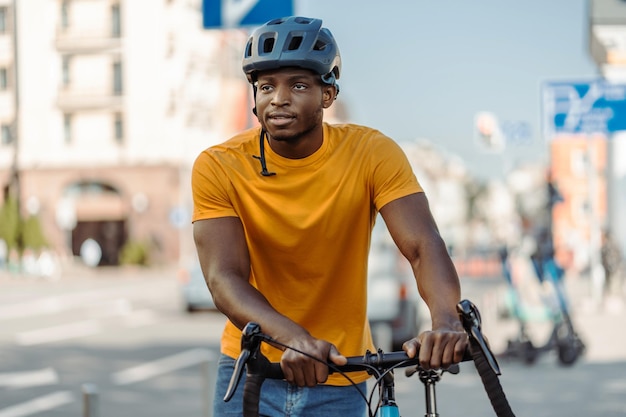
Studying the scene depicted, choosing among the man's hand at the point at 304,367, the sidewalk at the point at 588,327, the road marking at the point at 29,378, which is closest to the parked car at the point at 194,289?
the sidewalk at the point at 588,327

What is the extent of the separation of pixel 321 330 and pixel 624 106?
552 inches

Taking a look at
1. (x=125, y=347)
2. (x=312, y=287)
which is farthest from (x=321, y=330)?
(x=125, y=347)

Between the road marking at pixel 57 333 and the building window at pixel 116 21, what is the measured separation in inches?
1449

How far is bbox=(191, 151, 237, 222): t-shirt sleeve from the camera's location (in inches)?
122

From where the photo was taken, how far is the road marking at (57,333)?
59.3 ft

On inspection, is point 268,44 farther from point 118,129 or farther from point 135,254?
point 118,129

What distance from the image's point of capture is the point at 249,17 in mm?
7242

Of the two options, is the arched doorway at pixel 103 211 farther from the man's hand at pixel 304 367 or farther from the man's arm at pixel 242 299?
the man's hand at pixel 304 367

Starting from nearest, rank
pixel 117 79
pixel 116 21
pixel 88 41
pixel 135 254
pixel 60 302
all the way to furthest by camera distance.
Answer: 1. pixel 60 302
2. pixel 135 254
3. pixel 88 41
4. pixel 116 21
5. pixel 117 79

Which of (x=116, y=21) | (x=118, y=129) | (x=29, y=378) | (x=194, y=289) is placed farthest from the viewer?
(x=118, y=129)

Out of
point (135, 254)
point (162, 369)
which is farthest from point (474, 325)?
point (135, 254)

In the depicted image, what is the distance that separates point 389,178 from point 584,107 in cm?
1551

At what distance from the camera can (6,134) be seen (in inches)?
2269

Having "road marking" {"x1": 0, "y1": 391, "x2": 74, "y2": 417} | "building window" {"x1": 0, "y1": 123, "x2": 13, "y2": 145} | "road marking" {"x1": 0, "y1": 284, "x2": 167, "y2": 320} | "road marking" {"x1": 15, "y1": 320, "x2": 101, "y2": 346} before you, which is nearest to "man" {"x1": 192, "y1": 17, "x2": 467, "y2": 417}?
"road marking" {"x1": 0, "y1": 391, "x2": 74, "y2": 417}
